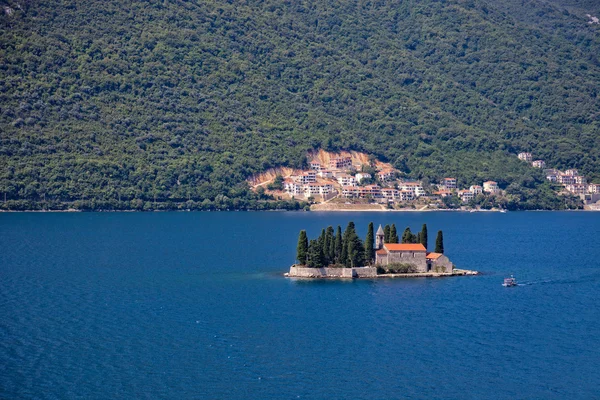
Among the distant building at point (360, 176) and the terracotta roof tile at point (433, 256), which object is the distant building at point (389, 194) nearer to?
the distant building at point (360, 176)

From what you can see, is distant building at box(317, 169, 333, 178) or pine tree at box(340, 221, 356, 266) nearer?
pine tree at box(340, 221, 356, 266)

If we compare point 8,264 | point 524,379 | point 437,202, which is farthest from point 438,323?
point 437,202

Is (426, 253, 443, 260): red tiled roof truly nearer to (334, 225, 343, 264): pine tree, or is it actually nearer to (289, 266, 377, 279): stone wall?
(289, 266, 377, 279): stone wall

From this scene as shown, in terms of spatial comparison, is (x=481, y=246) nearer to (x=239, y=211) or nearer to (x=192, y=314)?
(x=192, y=314)

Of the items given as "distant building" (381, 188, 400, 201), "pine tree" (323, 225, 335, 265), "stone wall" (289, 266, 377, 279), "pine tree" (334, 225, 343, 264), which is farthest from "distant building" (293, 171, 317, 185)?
"stone wall" (289, 266, 377, 279)

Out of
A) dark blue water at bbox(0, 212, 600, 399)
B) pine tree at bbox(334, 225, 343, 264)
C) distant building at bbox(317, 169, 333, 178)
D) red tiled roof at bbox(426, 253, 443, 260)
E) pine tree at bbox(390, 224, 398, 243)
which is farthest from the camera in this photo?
distant building at bbox(317, 169, 333, 178)

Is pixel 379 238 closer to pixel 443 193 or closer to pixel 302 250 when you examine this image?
pixel 302 250

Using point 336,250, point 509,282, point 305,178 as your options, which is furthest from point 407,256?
point 305,178
